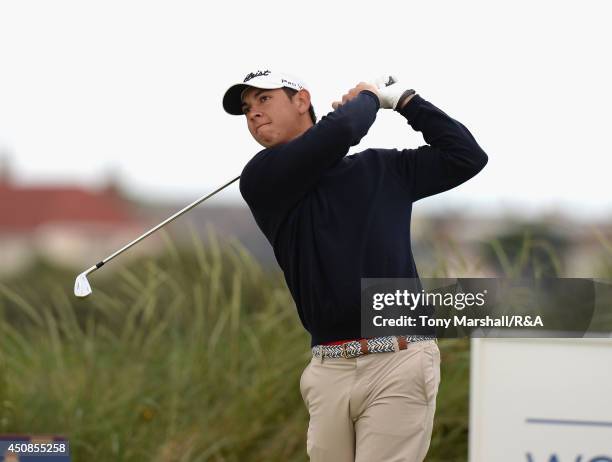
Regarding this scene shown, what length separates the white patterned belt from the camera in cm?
308

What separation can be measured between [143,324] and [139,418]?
0.66 meters

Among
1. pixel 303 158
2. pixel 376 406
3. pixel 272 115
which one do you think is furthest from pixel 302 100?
pixel 376 406

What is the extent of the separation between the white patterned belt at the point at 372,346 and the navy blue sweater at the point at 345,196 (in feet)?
0.11

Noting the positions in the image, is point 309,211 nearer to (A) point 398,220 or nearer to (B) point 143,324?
(A) point 398,220

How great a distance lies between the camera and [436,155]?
126 inches

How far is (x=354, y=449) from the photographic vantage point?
3.15 m

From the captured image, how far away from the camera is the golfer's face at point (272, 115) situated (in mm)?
3293

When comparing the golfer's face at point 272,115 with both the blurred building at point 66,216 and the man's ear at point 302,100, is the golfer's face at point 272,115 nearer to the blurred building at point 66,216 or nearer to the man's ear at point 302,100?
the man's ear at point 302,100

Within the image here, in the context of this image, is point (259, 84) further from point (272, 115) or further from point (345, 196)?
point (345, 196)

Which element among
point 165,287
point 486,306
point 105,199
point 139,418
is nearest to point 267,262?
point 165,287

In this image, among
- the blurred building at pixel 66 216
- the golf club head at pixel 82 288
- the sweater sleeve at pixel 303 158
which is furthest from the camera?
the blurred building at pixel 66 216

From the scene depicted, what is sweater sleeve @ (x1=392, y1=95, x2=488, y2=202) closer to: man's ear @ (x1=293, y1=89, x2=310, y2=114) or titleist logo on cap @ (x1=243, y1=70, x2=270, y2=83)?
man's ear @ (x1=293, y1=89, x2=310, y2=114)

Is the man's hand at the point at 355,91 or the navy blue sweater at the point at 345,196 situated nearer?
the navy blue sweater at the point at 345,196

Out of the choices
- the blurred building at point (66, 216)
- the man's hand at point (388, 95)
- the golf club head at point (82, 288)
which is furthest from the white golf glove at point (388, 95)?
the blurred building at point (66, 216)
